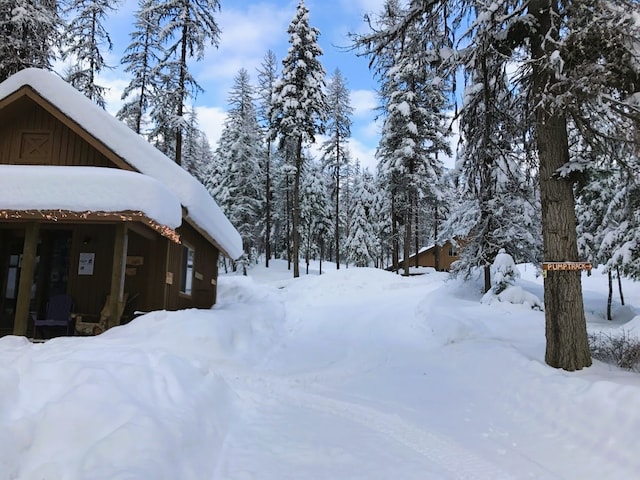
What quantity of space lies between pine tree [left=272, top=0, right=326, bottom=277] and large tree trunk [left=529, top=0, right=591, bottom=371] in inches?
724

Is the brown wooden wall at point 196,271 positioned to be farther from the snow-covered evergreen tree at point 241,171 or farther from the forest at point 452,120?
the snow-covered evergreen tree at point 241,171

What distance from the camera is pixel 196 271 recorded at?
14562 mm

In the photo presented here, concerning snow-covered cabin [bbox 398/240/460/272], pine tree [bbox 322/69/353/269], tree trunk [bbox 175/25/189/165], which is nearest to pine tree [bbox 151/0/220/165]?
tree trunk [bbox 175/25/189/165]

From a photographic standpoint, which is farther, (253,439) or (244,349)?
(244,349)

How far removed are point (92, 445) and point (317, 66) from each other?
967 inches

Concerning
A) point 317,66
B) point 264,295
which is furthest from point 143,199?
point 317,66

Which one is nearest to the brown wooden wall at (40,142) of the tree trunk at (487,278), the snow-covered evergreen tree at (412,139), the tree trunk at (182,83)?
the tree trunk at (182,83)

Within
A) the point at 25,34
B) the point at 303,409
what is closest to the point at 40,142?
the point at 25,34

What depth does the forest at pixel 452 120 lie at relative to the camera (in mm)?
6418

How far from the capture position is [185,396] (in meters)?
5.18

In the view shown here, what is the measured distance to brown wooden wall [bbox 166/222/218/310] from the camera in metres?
12.2

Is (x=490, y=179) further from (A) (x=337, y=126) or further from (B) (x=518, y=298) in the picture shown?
(A) (x=337, y=126)

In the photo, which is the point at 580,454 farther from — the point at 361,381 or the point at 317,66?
the point at 317,66

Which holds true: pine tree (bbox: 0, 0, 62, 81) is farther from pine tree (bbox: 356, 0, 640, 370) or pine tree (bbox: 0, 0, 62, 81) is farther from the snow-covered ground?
pine tree (bbox: 356, 0, 640, 370)
